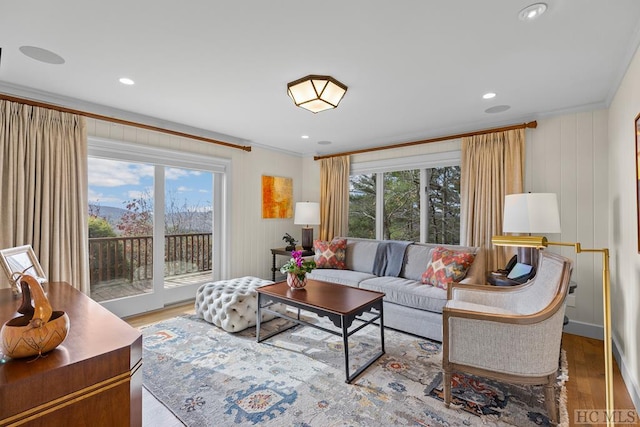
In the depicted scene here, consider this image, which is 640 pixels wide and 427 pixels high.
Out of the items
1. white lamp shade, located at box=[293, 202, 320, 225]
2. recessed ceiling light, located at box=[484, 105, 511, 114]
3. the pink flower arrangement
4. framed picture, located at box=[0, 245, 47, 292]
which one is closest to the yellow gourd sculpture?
framed picture, located at box=[0, 245, 47, 292]

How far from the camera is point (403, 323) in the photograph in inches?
127

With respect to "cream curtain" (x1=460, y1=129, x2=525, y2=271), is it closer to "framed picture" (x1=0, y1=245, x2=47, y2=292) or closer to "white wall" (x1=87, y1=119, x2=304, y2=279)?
"white wall" (x1=87, y1=119, x2=304, y2=279)

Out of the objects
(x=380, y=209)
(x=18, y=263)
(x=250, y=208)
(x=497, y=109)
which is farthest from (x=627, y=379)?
(x=250, y=208)

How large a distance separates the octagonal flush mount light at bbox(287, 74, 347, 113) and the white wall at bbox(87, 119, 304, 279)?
2138 mm

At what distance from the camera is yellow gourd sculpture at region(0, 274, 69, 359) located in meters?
0.95

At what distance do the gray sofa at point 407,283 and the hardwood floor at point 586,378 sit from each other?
99 cm

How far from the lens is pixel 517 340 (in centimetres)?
188

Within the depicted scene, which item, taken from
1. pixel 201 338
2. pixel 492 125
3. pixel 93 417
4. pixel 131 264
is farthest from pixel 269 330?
pixel 492 125

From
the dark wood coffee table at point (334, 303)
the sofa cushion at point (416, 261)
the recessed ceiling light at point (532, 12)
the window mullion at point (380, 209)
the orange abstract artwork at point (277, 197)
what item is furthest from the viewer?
the orange abstract artwork at point (277, 197)

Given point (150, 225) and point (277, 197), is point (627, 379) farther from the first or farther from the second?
point (150, 225)

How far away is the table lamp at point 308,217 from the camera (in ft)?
16.4

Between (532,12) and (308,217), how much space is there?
3.77 m

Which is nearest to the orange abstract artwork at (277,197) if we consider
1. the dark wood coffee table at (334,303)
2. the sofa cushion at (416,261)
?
the dark wood coffee table at (334,303)

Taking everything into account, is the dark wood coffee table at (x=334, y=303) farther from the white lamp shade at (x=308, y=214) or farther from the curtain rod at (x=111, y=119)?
the curtain rod at (x=111, y=119)
